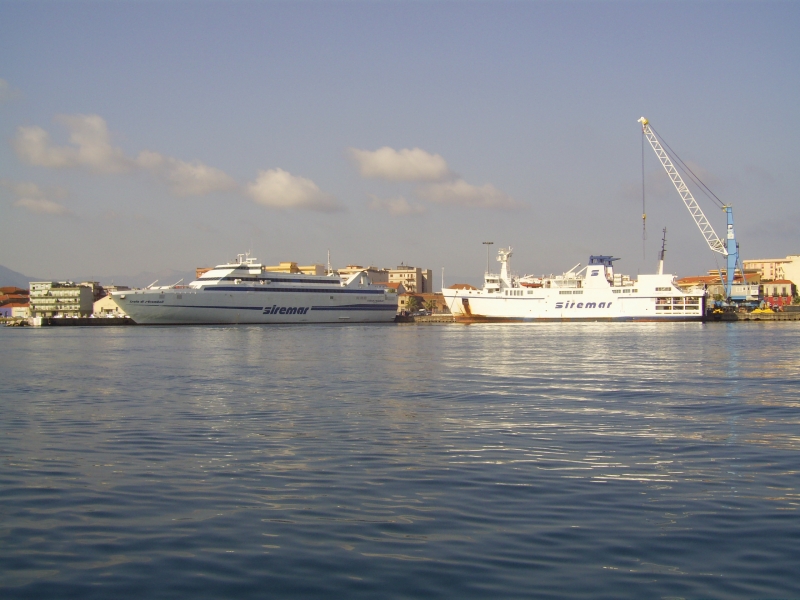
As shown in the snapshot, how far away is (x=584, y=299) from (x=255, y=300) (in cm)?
3536

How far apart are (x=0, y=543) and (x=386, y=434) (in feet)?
21.0

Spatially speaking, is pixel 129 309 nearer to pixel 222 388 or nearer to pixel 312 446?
pixel 222 388

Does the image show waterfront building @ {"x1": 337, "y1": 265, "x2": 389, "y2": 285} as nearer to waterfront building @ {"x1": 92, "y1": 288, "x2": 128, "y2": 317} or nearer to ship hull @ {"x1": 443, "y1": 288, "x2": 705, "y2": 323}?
waterfront building @ {"x1": 92, "y1": 288, "x2": 128, "y2": 317}

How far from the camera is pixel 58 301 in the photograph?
117750 millimetres

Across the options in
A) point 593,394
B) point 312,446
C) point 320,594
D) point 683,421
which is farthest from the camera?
point 593,394

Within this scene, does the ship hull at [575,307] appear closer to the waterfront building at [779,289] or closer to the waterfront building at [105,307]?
the waterfront building at [105,307]

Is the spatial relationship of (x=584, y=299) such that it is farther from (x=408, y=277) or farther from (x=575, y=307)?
(x=408, y=277)

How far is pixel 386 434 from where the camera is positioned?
12188mm

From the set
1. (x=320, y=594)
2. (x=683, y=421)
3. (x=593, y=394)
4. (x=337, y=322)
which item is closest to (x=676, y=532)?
(x=320, y=594)

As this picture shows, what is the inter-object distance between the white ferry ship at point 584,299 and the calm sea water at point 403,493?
6435 centimetres

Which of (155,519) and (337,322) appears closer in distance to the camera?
(155,519)

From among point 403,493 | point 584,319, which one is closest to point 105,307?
point 584,319

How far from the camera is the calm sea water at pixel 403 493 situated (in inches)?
231

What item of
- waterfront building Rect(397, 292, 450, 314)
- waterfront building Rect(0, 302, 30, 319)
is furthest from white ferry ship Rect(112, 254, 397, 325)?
waterfront building Rect(0, 302, 30, 319)
